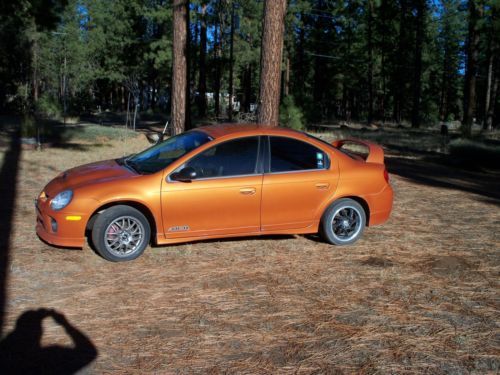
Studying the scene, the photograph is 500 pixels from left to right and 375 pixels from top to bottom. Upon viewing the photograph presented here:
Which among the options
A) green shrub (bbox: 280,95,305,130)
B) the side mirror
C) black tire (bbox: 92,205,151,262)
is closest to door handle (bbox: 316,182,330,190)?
the side mirror

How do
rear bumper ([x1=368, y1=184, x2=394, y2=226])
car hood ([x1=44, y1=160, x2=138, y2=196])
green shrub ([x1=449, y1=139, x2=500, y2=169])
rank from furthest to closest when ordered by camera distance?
green shrub ([x1=449, y1=139, x2=500, y2=169]) < rear bumper ([x1=368, y1=184, x2=394, y2=226]) < car hood ([x1=44, y1=160, x2=138, y2=196])

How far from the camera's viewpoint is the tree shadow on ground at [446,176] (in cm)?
1113

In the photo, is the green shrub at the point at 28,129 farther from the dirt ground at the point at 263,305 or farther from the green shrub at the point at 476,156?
the green shrub at the point at 476,156

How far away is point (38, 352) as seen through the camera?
150 inches

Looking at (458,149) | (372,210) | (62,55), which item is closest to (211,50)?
(62,55)

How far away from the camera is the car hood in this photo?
19.1 feet

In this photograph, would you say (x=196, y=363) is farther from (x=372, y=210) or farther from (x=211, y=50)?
(x=211, y=50)

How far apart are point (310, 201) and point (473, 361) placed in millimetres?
2936

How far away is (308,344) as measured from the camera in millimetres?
4039

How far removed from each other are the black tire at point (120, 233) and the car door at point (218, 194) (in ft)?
0.92

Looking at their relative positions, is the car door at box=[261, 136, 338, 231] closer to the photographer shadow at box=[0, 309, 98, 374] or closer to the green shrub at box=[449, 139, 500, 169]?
the photographer shadow at box=[0, 309, 98, 374]

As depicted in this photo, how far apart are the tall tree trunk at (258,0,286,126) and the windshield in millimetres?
4513

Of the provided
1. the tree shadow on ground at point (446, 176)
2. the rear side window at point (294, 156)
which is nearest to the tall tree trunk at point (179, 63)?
the tree shadow on ground at point (446, 176)

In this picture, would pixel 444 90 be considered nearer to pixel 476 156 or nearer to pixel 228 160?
pixel 476 156
